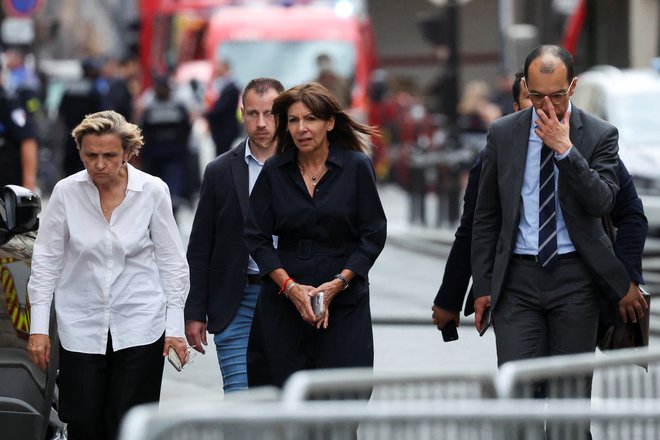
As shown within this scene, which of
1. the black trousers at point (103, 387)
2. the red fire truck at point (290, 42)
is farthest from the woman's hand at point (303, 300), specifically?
the red fire truck at point (290, 42)

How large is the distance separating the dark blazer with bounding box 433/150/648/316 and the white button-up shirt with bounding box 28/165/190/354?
108cm

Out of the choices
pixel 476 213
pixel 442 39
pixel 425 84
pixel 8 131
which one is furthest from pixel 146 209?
pixel 425 84

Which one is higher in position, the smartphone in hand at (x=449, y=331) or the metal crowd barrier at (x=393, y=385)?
the metal crowd barrier at (x=393, y=385)

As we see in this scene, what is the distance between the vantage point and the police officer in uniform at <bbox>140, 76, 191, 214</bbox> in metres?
17.1

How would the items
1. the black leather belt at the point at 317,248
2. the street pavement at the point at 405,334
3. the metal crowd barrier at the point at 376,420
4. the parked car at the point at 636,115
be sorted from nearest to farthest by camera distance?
1. the metal crowd barrier at the point at 376,420
2. the black leather belt at the point at 317,248
3. the street pavement at the point at 405,334
4. the parked car at the point at 636,115

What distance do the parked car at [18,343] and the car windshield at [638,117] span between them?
1062 centimetres

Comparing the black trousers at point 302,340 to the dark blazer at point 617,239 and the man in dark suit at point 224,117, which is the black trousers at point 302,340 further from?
the man in dark suit at point 224,117

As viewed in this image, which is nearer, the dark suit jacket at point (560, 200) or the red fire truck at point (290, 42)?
the dark suit jacket at point (560, 200)

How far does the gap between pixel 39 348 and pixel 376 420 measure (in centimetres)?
308

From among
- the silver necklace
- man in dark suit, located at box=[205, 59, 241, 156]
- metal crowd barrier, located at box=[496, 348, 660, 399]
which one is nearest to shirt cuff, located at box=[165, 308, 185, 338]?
the silver necklace

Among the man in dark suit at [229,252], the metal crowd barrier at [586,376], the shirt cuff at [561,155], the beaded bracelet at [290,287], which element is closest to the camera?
the metal crowd barrier at [586,376]

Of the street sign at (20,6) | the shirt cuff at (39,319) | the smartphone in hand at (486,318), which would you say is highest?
the shirt cuff at (39,319)

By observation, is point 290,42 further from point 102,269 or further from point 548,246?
point 548,246

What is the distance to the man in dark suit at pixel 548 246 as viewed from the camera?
19.8 ft
